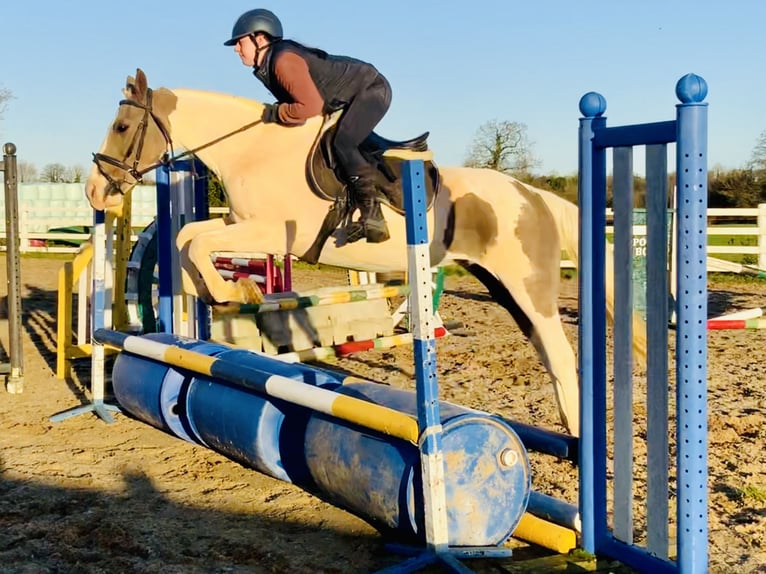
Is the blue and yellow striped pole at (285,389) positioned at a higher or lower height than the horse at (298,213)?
lower

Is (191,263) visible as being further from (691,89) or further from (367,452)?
(691,89)

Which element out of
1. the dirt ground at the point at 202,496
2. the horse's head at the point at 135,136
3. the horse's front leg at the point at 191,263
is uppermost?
the horse's head at the point at 135,136

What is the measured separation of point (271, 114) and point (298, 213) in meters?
0.55

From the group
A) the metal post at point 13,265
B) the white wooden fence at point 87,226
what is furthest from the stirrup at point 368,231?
the white wooden fence at point 87,226

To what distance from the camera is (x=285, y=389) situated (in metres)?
3.29

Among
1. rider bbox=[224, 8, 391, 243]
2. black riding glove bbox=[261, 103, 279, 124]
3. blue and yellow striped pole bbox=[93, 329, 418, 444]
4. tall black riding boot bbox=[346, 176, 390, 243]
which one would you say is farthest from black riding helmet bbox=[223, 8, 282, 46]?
blue and yellow striped pole bbox=[93, 329, 418, 444]

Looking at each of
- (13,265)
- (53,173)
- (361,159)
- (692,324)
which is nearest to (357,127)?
(361,159)

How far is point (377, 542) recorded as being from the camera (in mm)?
3094

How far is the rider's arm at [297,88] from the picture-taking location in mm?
3912

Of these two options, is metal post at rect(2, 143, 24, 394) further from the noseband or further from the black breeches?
the black breeches

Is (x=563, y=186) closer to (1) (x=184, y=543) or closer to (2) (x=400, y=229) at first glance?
(2) (x=400, y=229)

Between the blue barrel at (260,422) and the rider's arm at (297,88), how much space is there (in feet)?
3.91

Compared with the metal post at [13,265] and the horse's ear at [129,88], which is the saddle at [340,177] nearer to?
the horse's ear at [129,88]

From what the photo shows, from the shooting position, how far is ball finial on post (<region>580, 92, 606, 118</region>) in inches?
106
